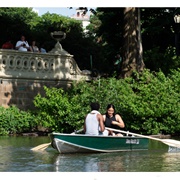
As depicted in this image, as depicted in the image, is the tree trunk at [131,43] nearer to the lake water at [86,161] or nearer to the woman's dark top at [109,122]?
the lake water at [86,161]

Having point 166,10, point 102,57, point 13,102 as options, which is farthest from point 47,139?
point 102,57

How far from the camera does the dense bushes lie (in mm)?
27906

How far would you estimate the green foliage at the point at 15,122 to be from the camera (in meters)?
29.3

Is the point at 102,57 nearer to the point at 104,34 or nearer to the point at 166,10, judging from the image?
the point at 104,34

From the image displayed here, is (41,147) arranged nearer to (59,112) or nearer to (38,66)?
(59,112)

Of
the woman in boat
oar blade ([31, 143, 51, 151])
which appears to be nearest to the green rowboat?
the woman in boat

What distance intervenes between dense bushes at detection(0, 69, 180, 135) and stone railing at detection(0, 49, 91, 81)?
3416 mm

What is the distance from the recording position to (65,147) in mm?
A: 19969

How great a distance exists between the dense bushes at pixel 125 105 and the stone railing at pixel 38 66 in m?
3.42

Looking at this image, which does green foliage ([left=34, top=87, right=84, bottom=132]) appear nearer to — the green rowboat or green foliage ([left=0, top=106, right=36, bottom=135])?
green foliage ([left=0, top=106, right=36, bottom=135])

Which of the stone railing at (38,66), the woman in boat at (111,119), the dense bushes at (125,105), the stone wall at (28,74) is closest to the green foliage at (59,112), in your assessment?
the dense bushes at (125,105)

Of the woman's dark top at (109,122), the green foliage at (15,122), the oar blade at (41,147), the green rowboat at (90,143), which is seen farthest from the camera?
the green foliage at (15,122)

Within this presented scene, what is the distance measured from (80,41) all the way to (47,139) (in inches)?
850

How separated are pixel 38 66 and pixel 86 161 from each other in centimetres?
1509
